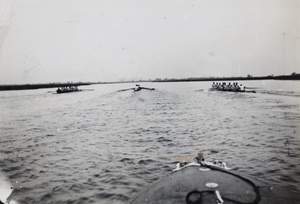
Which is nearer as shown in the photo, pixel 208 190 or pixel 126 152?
pixel 208 190

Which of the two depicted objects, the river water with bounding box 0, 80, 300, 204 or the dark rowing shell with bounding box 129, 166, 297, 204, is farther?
the river water with bounding box 0, 80, 300, 204

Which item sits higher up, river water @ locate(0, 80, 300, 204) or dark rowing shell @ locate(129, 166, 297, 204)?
dark rowing shell @ locate(129, 166, 297, 204)

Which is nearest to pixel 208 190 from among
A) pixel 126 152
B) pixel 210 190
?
pixel 210 190

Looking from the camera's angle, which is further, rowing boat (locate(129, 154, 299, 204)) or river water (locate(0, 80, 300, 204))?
river water (locate(0, 80, 300, 204))

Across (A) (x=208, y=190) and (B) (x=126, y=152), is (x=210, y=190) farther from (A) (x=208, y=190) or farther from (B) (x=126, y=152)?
(B) (x=126, y=152)

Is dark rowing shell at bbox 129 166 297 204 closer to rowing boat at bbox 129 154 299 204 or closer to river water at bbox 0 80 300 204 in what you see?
rowing boat at bbox 129 154 299 204

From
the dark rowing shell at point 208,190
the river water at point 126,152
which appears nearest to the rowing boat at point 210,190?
the dark rowing shell at point 208,190

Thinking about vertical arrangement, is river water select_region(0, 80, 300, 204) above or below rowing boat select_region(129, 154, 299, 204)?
below

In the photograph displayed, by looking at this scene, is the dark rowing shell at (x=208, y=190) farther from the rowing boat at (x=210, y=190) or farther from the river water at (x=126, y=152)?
the river water at (x=126, y=152)

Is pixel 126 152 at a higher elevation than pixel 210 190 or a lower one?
lower

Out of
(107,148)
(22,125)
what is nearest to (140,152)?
(107,148)

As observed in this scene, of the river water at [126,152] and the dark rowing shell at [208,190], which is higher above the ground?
the dark rowing shell at [208,190]

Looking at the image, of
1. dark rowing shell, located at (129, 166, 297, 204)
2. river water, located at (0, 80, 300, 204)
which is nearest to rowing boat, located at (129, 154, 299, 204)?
dark rowing shell, located at (129, 166, 297, 204)
